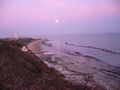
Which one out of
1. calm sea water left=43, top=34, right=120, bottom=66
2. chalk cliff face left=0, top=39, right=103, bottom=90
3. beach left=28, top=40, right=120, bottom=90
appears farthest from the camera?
calm sea water left=43, top=34, right=120, bottom=66

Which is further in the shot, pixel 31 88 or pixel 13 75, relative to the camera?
pixel 13 75

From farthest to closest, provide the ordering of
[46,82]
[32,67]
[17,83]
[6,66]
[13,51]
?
[13,51], [32,67], [6,66], [46,82], [17,83]

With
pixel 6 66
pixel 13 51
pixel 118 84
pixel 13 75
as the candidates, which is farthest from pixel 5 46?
pixel 118 84

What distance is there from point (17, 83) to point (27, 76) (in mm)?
1098

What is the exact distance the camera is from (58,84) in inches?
307

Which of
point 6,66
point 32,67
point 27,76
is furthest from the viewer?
point 32,67

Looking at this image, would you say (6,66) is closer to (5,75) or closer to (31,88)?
(5,75)

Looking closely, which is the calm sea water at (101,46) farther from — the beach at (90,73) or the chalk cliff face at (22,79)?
the chalk cliff face at (22,79)

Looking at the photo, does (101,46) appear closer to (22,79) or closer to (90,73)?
(90,73)

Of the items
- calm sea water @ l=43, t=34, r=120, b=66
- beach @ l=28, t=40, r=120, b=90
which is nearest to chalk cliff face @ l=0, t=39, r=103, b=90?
beach @ l=28, t=40, r=120, b=90

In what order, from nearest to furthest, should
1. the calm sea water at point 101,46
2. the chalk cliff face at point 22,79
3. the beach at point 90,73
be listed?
1. the chalk cliff face at point 22,79
2. the beach at point 90,73
3. the calm sea water at point 101,46

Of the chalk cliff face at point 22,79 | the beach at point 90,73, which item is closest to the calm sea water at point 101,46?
the beach at point 90,73

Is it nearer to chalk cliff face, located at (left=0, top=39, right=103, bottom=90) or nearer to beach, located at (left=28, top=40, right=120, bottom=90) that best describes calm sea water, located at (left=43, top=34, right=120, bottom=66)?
beach, located at (left=28, top=40, right=120, bottom=90)

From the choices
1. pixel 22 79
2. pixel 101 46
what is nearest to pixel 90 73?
pixel 22 79
